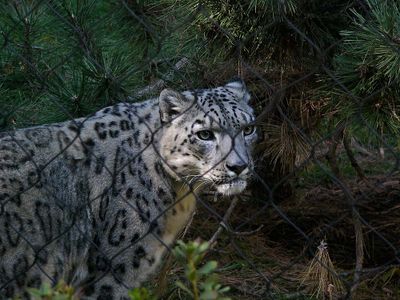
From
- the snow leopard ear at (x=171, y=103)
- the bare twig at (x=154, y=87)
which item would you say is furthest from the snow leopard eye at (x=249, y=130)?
the bare twig at (x=154, y=87)

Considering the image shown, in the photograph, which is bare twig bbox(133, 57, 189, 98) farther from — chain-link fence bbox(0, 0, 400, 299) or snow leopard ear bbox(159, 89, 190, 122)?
snow leopard ear bbox(159, 89, 190, 122)

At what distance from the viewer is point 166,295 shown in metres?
4.12

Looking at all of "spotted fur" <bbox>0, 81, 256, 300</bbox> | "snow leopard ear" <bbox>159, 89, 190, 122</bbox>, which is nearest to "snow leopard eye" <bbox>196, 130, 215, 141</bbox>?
"spotted fur" <bbox>0, 81, 256, 300</bbox>

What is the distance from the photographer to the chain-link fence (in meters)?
3.39

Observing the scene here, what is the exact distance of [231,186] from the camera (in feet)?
11.3

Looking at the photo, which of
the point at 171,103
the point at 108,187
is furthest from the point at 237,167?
the point at 108,187

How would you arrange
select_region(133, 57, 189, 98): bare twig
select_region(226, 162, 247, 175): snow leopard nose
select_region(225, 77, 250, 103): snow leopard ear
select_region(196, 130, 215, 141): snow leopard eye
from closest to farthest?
select_region(226, 162, 247, 175): snow leopard nose, select_region(196, 130, 215, 141): snow leopard eye, select_region(225, 77, 250, 103): snow leopard ear, select_region(133, 57, 189, 98): bare twig

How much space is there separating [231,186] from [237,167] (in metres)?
0.11

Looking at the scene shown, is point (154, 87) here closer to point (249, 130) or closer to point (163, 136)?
point (163, 136)

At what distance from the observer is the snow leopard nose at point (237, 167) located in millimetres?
3344

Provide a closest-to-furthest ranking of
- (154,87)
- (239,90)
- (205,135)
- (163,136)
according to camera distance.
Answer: (205,135) → (163,136) → (239,90) → (154,87)

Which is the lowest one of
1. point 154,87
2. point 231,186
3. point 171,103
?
point 231,186

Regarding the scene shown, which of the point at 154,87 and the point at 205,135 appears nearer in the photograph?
the point at 205,135

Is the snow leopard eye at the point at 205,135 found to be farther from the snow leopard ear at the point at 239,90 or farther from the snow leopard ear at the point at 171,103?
the snow leopard ear at the point at 239,90
